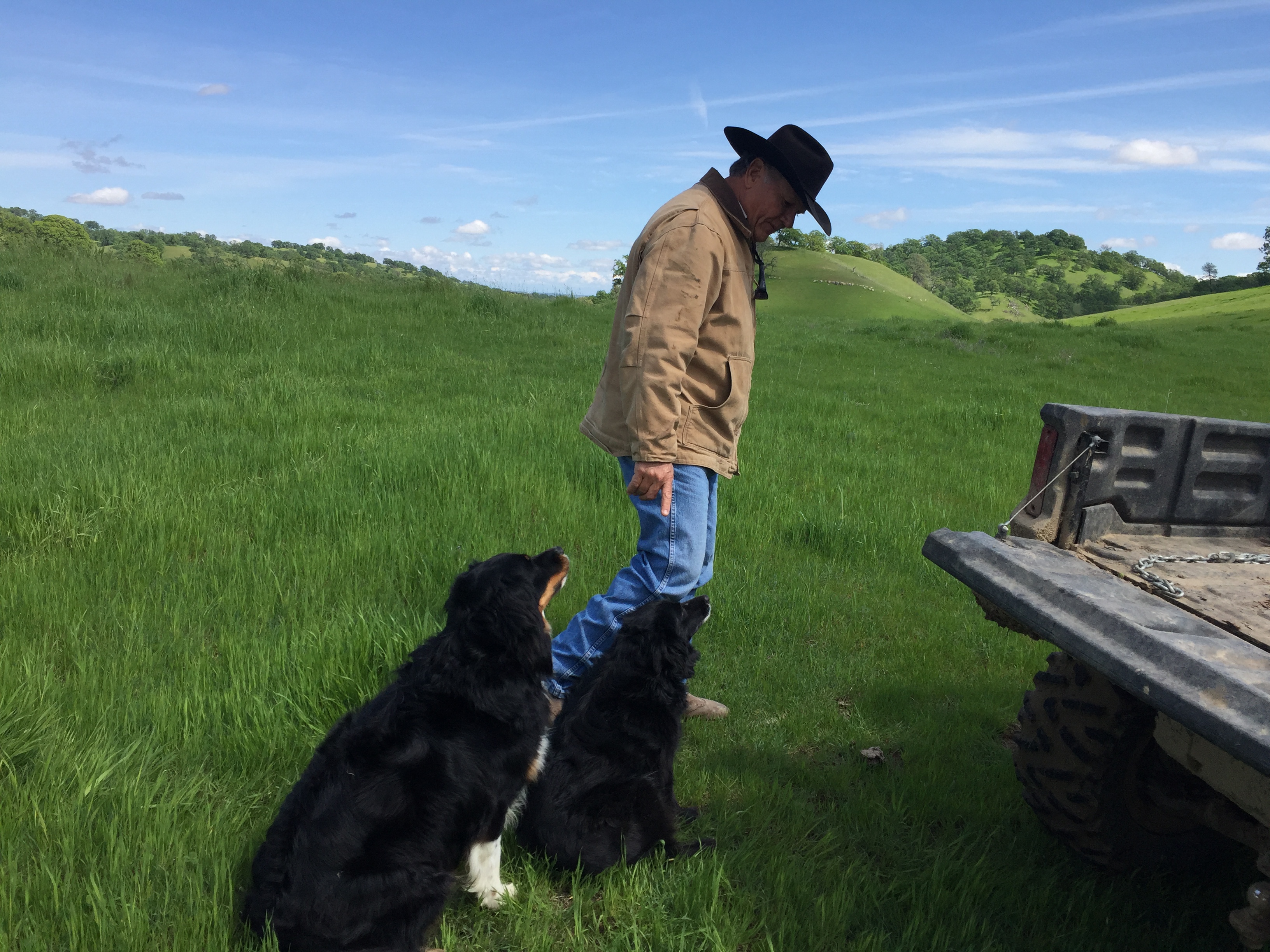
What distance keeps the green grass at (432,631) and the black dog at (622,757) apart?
0.38ft

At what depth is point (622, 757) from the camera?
2818 mm

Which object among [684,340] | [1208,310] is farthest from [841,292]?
[684,340]

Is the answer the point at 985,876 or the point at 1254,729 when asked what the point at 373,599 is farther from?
the point at 1254,729

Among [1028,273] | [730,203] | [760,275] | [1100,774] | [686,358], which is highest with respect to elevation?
[1028,273]

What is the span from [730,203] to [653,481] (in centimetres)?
121

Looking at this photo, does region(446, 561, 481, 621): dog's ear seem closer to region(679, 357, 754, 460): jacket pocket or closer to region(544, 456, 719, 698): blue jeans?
region(544, 456, 719, 698): blue jeans

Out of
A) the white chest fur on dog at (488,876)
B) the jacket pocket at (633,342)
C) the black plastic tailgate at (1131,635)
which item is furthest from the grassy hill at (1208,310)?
the white chest fur on dog at (488,876)

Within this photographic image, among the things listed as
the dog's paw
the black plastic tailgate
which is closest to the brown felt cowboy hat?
the black plastic tailgate

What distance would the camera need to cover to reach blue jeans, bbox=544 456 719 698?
326cm

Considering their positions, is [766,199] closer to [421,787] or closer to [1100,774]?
[1100,774]

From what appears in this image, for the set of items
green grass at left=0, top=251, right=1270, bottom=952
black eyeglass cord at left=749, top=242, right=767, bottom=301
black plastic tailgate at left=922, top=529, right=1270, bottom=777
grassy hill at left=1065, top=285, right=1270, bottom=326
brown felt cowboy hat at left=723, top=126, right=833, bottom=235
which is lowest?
green grass at left=0, top=251, right=1270, bottom=952

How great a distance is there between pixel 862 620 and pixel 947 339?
59.2ft

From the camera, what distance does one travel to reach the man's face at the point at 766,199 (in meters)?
3.24

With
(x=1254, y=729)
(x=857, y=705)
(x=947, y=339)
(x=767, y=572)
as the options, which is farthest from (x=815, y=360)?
(x=1254, y=729)
